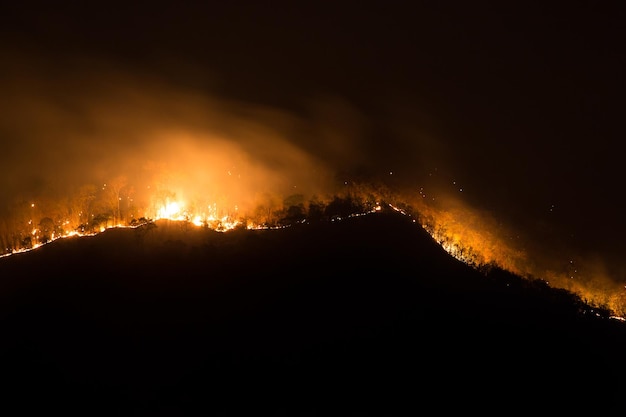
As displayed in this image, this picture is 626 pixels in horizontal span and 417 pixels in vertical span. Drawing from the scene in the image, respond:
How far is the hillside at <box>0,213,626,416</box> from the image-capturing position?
8.94 metres

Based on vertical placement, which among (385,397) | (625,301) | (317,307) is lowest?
(385,397)

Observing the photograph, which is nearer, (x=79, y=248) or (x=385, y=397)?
(x=385, y=397)

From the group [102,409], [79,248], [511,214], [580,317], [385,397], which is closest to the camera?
[102,409]

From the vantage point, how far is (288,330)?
9734 mm

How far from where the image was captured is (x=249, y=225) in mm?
10836

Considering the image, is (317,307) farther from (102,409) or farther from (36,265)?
(36,265)

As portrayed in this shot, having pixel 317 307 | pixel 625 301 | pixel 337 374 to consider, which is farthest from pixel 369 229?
pixel 625 301

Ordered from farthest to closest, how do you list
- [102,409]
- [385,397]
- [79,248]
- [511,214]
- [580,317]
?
[511,214] < [580,317] < [79,248] < [385,397] < [102,409]

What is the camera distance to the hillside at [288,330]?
8.94 metres

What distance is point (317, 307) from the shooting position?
10.0m

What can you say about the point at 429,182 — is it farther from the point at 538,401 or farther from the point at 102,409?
the point at 102,409

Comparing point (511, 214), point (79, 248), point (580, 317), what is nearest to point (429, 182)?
point (511, 214)

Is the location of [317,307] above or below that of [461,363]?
above

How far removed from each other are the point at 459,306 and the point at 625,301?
3702 mm
